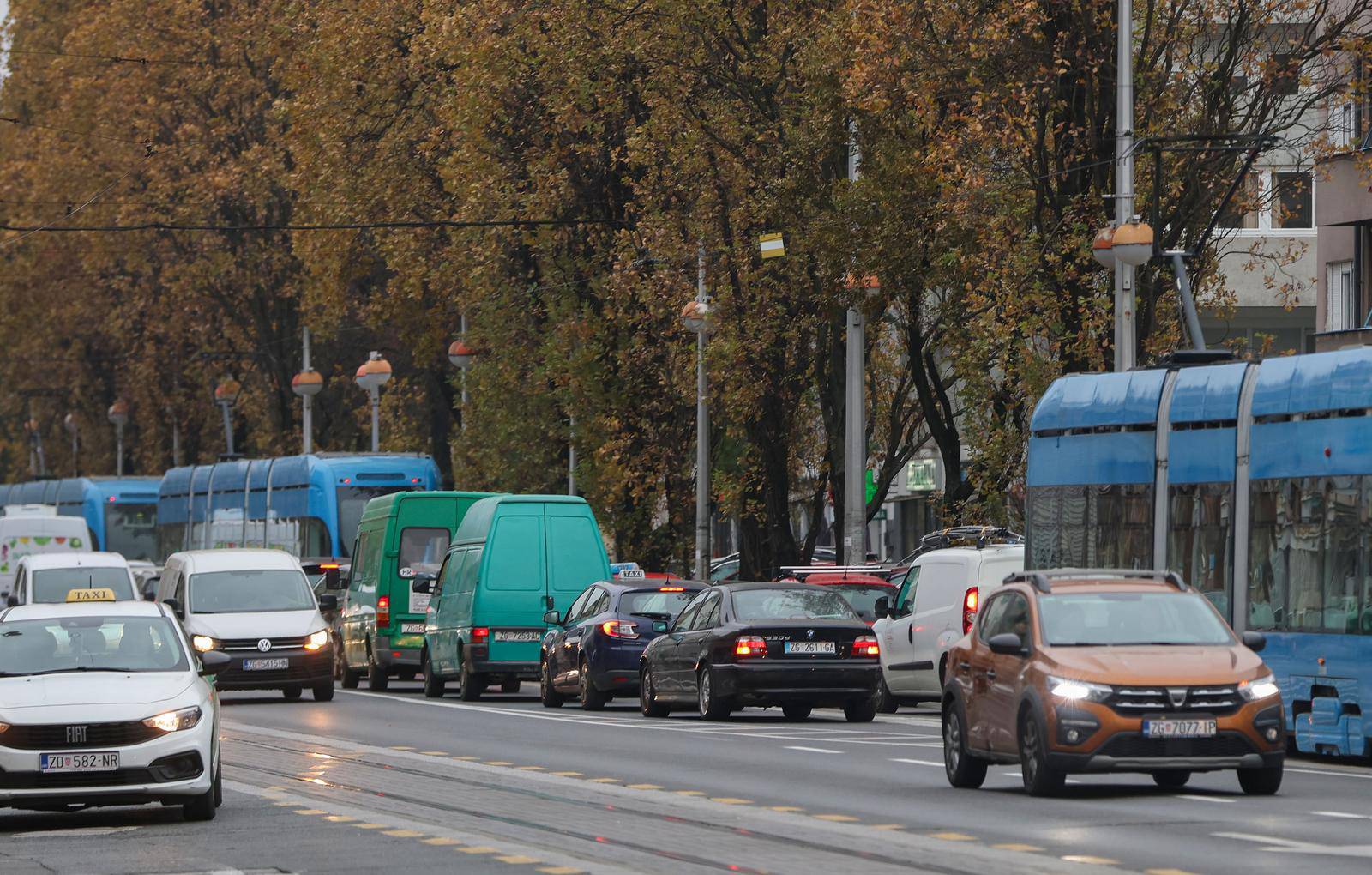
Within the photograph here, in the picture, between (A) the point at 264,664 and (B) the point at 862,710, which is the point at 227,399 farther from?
(B) the point at 862,710

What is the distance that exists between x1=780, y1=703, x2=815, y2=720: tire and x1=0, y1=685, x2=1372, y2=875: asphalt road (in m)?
2.67

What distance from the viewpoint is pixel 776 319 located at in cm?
3978

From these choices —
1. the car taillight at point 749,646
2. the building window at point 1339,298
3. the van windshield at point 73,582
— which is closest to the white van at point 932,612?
the car taillight at point 749,646

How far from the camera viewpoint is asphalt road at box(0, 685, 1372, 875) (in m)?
12.9

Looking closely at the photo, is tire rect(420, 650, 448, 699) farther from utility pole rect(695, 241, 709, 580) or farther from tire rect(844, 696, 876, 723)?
tire rect(844, 696, 876, 723)

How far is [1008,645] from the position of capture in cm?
1684

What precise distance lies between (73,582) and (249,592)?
172 inches

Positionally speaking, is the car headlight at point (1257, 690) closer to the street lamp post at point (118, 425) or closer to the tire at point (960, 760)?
the tire at point (960, 760)

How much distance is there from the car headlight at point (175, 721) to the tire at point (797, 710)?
1126 centimetres

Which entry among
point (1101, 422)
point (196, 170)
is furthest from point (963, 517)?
point (196, 170)

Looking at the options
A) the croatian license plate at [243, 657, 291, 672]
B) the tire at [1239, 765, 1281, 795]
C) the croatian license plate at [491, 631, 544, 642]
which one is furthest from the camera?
the croatian license plate at [491, 631, 544, 642]

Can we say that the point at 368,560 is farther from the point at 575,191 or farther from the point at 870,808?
the point at 870,808

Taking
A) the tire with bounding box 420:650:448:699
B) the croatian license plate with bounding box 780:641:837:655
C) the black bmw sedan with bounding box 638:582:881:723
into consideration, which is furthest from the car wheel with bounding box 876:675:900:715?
the tire with bounding box 420:650:448:699

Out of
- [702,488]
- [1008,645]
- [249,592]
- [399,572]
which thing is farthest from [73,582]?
[1008,645]
